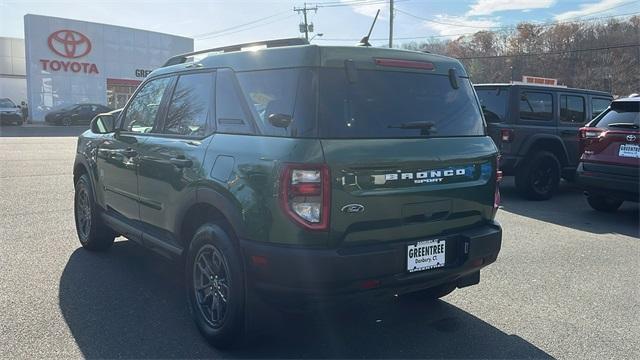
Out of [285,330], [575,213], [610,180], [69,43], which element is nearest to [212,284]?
[285,330]

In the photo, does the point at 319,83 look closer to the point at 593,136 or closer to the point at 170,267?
the point at 170,267

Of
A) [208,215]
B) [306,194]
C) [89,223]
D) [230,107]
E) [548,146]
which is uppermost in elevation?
[230,107]

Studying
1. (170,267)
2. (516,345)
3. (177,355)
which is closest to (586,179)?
(516,345)

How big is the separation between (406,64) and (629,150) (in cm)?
506

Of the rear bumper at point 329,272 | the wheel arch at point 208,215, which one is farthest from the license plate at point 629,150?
the wheel arch at point 208,215

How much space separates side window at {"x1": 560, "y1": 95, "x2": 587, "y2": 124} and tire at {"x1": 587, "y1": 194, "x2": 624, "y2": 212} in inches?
71.2

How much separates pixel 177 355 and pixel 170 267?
1872 mm

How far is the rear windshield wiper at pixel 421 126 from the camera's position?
336cm

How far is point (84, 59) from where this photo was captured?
3588 cm

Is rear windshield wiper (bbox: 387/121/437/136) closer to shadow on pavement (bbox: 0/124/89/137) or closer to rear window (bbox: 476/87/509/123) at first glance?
rear window (bbox: 476/87/509/123)

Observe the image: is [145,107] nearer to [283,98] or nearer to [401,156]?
[283,98]

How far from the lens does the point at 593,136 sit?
7.58 m

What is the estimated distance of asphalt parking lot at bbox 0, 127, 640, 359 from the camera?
349 centimetres

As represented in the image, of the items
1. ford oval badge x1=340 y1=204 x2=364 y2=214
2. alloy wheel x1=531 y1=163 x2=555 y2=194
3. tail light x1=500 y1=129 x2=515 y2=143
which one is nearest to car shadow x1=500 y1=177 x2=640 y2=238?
alloy wheel x1=531 y1=163 x2=555 y2=194
